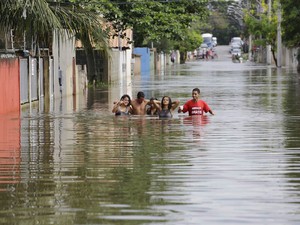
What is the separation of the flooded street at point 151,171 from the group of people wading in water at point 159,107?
0.34 meters

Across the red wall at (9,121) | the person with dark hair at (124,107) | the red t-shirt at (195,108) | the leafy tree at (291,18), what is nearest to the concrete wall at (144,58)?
the leafy tree at (291,18)

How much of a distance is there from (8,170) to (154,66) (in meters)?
87.1

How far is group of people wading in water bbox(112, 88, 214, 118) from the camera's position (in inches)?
989

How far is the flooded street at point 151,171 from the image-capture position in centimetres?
993

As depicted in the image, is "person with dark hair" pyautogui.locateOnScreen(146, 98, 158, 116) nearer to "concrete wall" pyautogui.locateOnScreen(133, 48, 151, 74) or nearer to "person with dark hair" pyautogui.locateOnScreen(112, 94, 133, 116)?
"person with dark hair" pyautogui.locateOnScreen(112, 94, 133, 116)

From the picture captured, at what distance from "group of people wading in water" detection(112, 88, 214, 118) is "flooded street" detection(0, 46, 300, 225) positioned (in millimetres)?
340

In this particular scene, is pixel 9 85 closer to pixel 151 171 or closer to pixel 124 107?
pixel 124 107

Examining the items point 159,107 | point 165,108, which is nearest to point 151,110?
point 159,107

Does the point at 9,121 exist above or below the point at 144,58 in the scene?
below

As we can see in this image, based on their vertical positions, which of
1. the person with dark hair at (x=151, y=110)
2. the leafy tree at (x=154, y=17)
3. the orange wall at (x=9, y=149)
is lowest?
the orange wall at (x=9, y=149)

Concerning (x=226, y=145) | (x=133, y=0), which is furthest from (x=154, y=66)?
(x=226, y=145)

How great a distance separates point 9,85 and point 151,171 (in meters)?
16.0

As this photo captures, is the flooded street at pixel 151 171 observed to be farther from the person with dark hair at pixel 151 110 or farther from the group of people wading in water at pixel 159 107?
the person with dark hair at pixel 151 110

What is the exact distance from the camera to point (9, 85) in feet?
94.7
